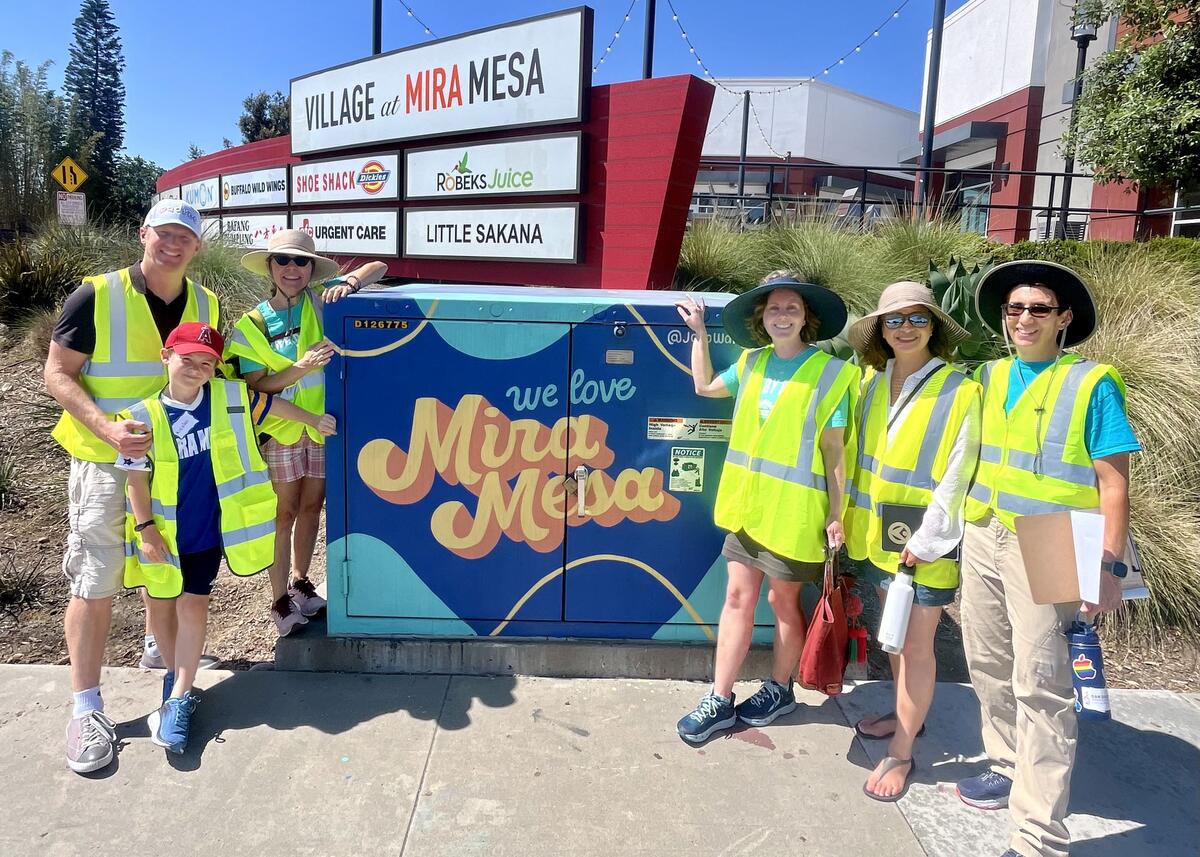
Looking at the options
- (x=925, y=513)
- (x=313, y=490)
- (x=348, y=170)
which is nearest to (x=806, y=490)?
(x=925, y=513)

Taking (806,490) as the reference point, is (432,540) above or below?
below

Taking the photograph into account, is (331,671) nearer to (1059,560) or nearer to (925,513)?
(925,513)

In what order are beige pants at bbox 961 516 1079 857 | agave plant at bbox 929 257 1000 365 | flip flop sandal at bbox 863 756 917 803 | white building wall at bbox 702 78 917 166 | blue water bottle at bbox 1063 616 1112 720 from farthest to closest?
white building wall at bbox 702 78 917 166, agave plant at bbox 929 257 1000 365, flip flop sandal at bbox 863 756 917 803, beige pants at bbox 961 516 1079 857, blue water bottle at bbox 1063 616 1112 720

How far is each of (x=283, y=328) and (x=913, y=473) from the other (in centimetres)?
254

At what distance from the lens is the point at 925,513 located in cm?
257

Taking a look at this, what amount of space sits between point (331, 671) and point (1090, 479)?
2976 mm

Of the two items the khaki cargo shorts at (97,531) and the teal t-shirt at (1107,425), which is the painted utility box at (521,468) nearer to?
the khaki cargo shorts at (97,531)

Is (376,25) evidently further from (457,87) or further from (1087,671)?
(1087,671)

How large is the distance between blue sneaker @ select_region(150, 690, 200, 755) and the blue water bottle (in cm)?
295

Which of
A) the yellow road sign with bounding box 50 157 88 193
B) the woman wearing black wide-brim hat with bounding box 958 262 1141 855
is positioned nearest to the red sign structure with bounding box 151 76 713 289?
the woman wearing black wide-brim hat with bounding box 958 262 1141 855

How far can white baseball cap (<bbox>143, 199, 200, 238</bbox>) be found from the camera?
112 inches

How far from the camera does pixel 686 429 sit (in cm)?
330

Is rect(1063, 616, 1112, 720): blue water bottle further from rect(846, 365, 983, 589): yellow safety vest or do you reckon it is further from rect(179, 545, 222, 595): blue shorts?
rect(179, 545, 222, 595): blue shorts

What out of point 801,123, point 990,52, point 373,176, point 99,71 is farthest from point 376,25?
point 99,71
